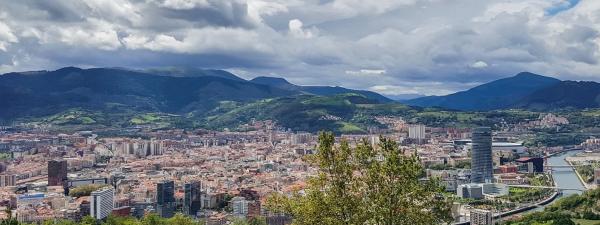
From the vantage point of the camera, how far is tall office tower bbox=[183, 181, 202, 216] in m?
30.2

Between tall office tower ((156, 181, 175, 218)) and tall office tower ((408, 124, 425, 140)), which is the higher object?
tall office tower ((408, 124, 425, 140))

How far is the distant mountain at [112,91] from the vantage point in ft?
334

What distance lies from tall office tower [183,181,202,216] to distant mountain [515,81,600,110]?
92.6 meters

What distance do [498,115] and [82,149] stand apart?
55.7m

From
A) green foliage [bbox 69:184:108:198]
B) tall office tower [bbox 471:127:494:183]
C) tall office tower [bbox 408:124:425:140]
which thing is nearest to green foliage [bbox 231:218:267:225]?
green foliage [bbox 69:184:108:198]

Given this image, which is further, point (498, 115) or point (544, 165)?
point (498, 115)

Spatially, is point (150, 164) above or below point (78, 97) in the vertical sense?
below

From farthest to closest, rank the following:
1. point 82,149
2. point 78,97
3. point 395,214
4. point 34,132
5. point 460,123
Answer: point 78,97
point 460,123
point 34,132
point 82,149
point 395,214

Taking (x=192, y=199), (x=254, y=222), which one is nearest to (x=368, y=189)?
(x=254, y=222)

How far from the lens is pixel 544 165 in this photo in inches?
1955

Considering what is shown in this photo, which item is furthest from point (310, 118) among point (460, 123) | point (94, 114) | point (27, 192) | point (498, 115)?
point (27, 192)

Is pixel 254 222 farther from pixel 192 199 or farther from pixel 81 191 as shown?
pixel 81 191

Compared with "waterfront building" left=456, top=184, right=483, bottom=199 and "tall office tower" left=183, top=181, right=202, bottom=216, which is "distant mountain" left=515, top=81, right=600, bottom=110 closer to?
"waterfront building" left=456, top=184, right=483, bottom=199

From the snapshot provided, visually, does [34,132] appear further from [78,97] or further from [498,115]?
[498,115]
